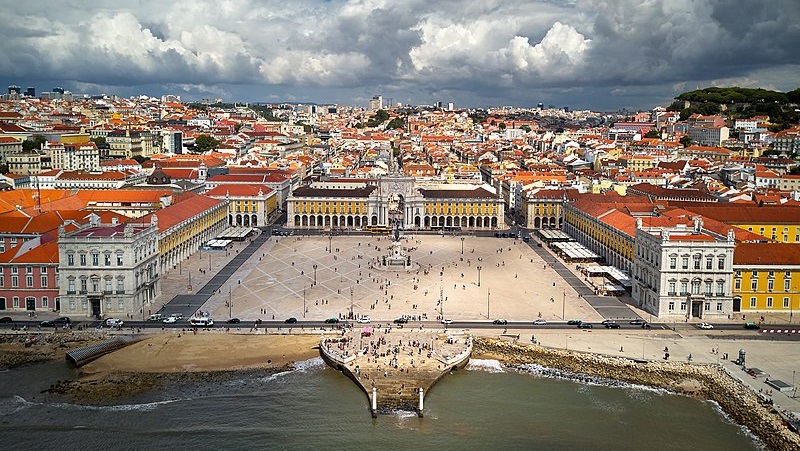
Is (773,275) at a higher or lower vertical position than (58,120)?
lower

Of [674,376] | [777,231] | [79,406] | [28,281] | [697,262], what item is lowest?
[79,406]

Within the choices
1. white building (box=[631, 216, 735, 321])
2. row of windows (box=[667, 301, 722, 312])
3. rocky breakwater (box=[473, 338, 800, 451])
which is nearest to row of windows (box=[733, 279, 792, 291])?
white building (box=[631, 216, 735, 321])

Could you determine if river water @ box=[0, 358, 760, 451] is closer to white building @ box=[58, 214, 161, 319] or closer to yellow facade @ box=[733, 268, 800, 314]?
white building @ box=[58, 214, 161, 319]

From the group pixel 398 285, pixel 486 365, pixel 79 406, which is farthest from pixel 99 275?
pixel 486 365

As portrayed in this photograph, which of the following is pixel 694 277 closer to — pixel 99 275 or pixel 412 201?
pixel 99 275

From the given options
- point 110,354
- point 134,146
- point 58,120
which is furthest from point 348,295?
point 58,120

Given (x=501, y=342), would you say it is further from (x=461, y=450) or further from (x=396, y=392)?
(x=461, y=450)
